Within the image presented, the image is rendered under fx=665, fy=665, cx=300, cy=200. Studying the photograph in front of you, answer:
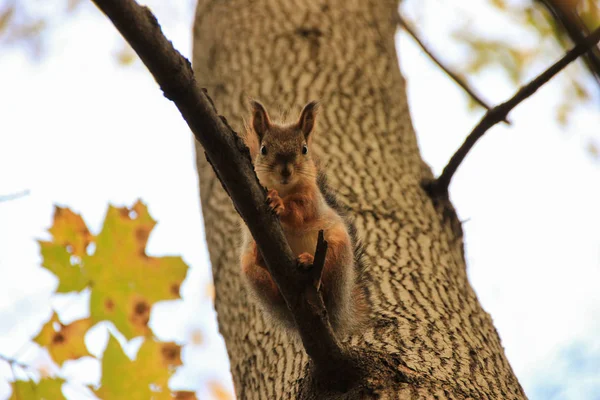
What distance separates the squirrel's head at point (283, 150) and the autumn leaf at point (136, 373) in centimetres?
108

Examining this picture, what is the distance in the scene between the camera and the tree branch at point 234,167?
1.97 metres

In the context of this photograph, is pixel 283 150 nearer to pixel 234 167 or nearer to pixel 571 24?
pixel 234 167

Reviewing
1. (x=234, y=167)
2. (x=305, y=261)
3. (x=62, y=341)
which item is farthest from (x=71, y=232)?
(x=234, y=167)

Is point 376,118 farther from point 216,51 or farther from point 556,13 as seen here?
point 556,13

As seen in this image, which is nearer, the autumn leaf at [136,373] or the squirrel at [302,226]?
the squirrel at [302,226]

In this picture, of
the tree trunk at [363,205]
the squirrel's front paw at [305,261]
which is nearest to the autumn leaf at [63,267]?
the tree trunk at [363,205]

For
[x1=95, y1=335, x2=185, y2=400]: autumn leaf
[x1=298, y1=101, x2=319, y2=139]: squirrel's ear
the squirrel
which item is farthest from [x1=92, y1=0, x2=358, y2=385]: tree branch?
[x1=298, y1=101, x2=319, y2=139]: squirrel's ear

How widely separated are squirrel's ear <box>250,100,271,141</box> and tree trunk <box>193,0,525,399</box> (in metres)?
0.42

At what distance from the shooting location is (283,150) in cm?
363

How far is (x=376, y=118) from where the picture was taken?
4.29 m

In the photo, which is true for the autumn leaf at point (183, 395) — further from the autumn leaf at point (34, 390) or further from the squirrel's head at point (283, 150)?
the squirrel's head at point (283, 150)

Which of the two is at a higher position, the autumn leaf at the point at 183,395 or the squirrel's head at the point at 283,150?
the squirrel's head at the point at 283,150

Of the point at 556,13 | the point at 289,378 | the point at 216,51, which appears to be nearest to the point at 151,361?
the point at 289,378

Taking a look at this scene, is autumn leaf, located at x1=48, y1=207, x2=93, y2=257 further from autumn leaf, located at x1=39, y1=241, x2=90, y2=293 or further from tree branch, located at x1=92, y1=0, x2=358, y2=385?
tree branch, located at x1=92, y1=0, x2=358, y2=385
